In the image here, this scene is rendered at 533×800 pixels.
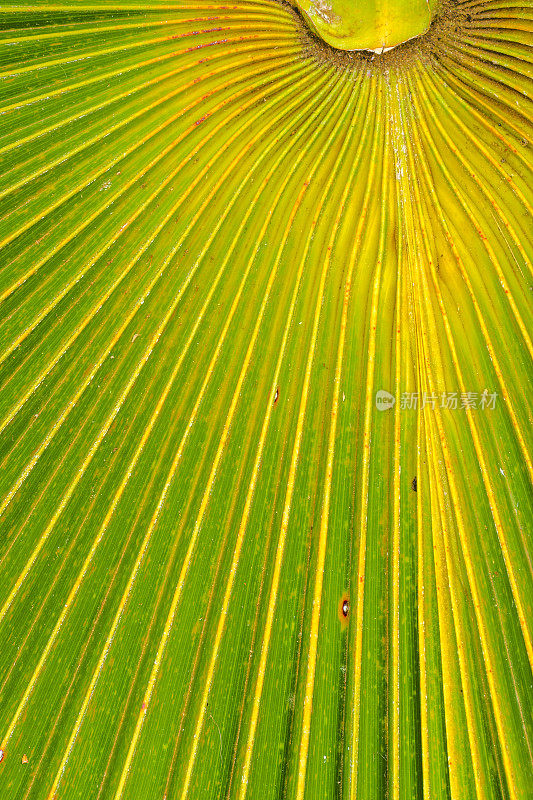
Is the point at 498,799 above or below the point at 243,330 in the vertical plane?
below

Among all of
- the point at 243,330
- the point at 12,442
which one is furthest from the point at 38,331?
the point at 243,330

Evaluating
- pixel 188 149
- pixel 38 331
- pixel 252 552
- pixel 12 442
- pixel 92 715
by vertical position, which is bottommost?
pixel 92 715

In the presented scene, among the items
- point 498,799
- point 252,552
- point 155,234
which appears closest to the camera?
point 498,799

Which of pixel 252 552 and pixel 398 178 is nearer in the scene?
pixel 252 552

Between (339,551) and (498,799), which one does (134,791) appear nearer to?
(339,551)

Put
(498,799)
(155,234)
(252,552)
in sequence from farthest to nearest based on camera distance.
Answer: (155,234) → (252,552) → (498,799)

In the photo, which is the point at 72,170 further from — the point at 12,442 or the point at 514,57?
the point at 514,57
